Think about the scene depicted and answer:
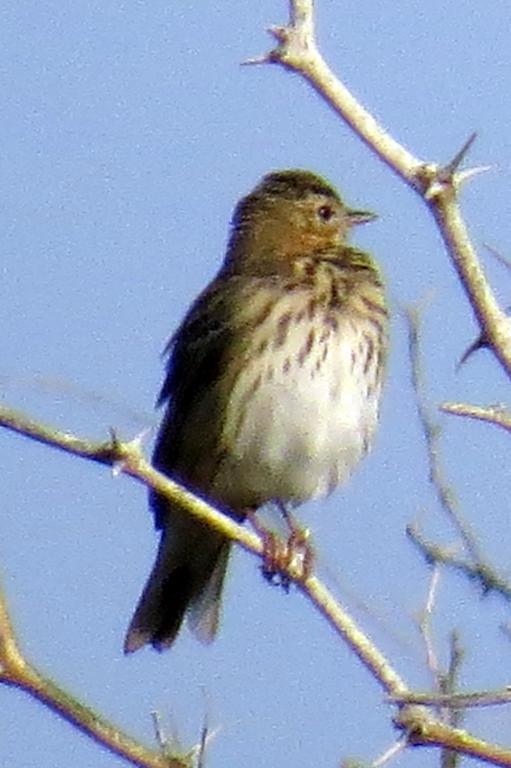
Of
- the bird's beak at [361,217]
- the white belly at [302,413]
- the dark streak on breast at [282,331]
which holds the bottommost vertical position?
the white belly at [302,413]

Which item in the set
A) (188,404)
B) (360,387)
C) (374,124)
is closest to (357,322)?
(360,387)

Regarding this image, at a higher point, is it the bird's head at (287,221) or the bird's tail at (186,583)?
the bird's head at (287,221)

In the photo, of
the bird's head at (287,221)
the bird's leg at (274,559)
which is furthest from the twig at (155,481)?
the bird's head at (287,221)

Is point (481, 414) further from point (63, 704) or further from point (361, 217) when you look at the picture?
point (361, 217)

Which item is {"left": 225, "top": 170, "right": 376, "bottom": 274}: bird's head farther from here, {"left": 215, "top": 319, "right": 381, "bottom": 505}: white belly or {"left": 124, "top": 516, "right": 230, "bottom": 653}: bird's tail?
{"left": 124, "top": 516, "right": 230, "bottom": 653}: bird's tail

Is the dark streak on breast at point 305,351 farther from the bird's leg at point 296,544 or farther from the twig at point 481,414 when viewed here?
the twig at point 481,414

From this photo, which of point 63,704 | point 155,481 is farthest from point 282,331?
point 63,704

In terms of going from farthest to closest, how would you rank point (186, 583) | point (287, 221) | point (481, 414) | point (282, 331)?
point (287, 221) < point (186, 583) < point (282, 331) < point (481, 414)

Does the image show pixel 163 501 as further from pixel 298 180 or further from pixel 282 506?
pixel 298 180

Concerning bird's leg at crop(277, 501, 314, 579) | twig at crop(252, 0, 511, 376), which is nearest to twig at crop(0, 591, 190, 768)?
twig at crop(252, 0, 511, 376)
